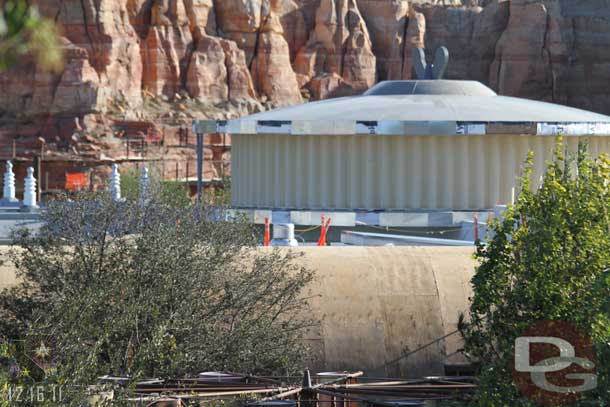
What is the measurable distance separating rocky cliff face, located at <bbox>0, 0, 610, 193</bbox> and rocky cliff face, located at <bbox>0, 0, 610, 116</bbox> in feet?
0.28

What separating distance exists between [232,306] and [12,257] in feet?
7.10

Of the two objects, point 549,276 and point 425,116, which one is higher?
point 425,116

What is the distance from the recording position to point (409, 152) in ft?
70.8

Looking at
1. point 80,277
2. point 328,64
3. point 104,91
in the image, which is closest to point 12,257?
point 80,277

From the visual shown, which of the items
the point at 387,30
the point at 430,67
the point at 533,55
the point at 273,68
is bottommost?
the point at 430,67

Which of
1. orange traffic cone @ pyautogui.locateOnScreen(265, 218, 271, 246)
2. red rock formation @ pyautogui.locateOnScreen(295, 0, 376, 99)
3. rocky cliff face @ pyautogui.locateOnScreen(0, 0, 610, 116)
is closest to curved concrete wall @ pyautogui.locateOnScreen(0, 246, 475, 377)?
orange traffic cone @ pyautogui.locateOnScreen(265, 218, 271, 246)

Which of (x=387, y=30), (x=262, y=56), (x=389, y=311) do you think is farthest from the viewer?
(x=387, y=30)

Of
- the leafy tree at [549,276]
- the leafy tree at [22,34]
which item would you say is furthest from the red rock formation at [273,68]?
the leafy tree at [22,34]

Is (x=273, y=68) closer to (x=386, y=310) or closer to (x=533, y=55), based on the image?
(x=533, y=55)

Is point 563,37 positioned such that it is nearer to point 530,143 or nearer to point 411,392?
point 530,143

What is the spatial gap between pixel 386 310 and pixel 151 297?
256 cm

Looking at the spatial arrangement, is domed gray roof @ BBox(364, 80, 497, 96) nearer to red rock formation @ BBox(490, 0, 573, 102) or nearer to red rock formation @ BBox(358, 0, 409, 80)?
red rock formation @ BBox(358, 0, 409, 80)

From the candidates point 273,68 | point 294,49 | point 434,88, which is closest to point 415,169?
point 434,88

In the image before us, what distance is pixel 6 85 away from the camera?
78.9 meters
